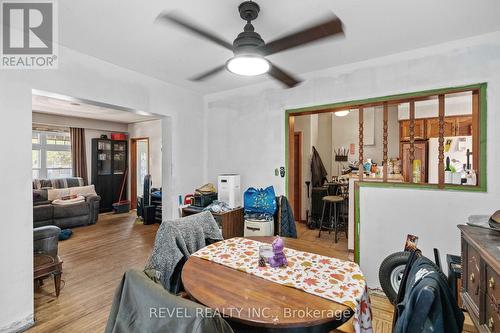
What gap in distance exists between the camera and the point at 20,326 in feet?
6.64

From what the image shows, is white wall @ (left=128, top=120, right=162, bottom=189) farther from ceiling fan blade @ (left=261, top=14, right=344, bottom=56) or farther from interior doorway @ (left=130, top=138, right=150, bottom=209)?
ceiling fan blade @ (left=261, top=14, right=344, bottom=56)

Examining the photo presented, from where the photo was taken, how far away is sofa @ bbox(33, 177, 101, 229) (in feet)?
15.5

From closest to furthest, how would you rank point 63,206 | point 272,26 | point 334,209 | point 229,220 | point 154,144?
1. point 272,26
2. point 229,220
3. point 334,209
4. point 63,206
5. point 154,144

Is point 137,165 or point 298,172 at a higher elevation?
point 137,165

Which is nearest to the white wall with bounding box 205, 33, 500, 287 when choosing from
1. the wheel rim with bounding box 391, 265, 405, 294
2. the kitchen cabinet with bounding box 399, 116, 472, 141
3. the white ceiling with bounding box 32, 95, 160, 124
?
the wheel rim with bounding box 391, 265, 405, 294

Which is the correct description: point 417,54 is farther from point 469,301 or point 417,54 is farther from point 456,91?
point 469,301

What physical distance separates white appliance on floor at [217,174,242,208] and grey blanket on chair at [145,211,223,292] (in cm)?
125

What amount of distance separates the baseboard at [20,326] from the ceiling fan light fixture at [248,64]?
2689mm

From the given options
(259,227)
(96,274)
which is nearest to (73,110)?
(96,274)

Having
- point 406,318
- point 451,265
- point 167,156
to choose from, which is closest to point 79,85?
point 167,156

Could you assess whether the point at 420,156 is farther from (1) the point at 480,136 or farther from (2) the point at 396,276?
(2) the point at 396,276

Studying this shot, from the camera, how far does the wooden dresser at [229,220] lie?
3.12 metres

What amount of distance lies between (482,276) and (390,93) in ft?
6.26

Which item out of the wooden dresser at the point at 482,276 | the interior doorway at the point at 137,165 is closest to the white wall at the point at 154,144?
the interior doorway at the point at 137,165
